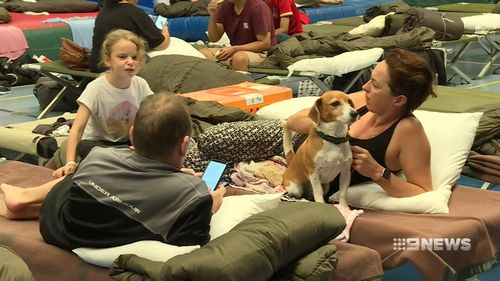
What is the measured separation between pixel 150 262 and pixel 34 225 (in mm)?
830

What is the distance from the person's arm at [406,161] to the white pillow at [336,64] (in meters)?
2.71

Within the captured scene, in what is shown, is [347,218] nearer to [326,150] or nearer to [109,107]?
[326,150]

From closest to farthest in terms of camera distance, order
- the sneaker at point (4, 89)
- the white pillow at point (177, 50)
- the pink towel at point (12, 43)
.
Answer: the white pillow at point (177, 50), the sneaker at point (4, 89), the pink towel at point (12, 43)

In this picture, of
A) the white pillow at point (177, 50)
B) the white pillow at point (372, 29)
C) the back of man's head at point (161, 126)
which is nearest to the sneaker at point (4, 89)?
the white pillow at point (177, 50)

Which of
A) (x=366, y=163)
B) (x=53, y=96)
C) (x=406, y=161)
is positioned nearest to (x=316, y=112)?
(x=366, y=163)

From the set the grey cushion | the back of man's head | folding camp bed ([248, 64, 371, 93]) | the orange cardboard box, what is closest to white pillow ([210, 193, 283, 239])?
the back of man's head

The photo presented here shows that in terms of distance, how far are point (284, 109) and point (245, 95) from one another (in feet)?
1.90

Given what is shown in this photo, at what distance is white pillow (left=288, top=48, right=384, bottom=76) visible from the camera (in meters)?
5.86

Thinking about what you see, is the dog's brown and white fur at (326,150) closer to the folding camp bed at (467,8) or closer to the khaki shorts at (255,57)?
the khaki shorts at (255,57)

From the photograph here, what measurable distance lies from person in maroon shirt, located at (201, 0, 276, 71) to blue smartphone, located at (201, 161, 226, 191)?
2791 mm

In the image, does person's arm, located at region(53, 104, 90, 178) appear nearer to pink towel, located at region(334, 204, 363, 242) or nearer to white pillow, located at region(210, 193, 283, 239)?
white pillow, located at region(210, 193, 283, 239)

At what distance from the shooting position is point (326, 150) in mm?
3158

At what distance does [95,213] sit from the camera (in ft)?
8.32

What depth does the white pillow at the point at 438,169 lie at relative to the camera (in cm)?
314
